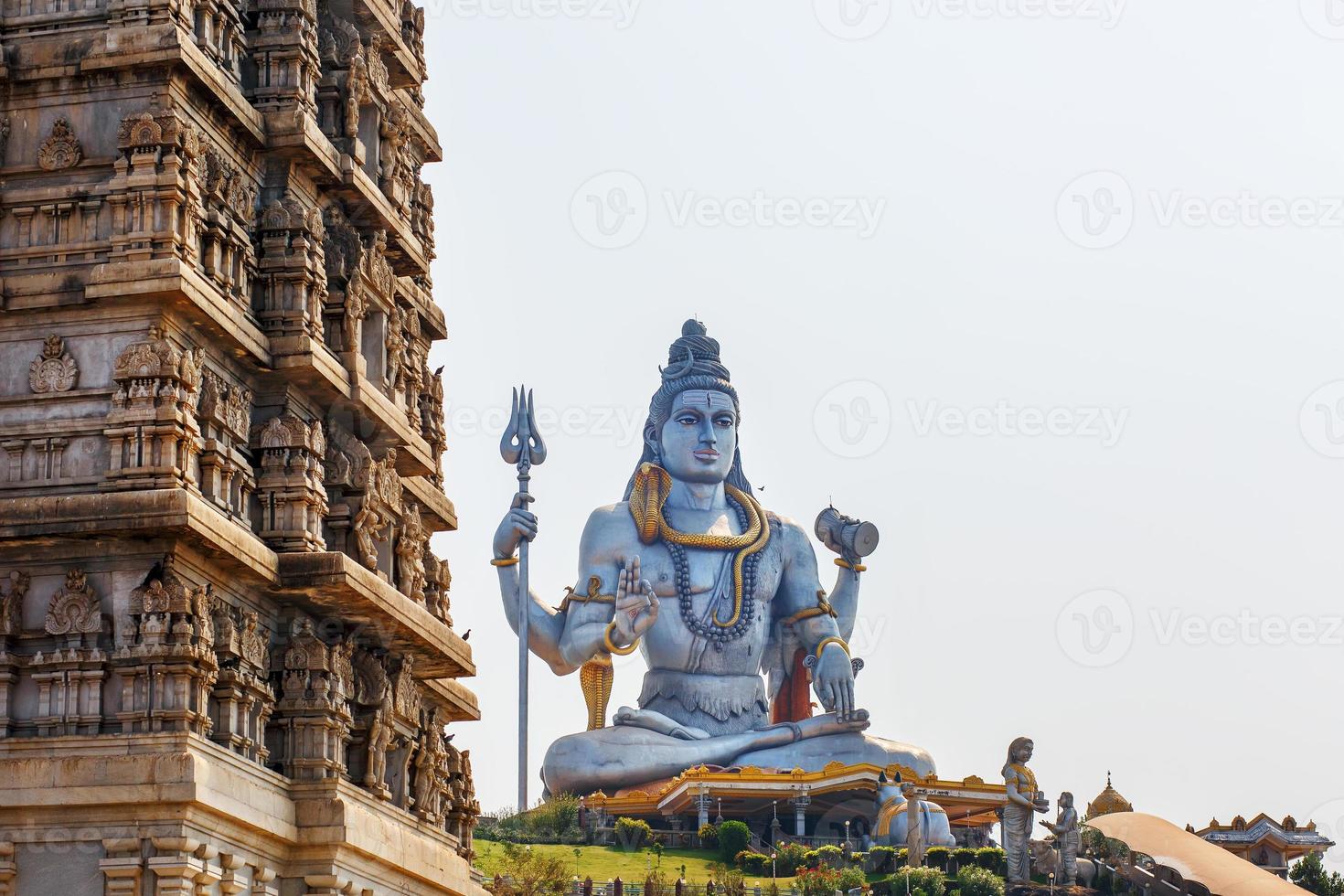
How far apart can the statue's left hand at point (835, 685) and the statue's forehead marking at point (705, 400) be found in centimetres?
743

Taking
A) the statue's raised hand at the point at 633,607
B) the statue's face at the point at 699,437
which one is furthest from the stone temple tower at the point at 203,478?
the statue's face at the point at 699,437

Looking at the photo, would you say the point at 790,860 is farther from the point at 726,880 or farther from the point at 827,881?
the point at 827,881

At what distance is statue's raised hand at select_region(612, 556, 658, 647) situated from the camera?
61500 millimetres

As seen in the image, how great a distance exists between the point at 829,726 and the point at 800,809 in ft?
10.7

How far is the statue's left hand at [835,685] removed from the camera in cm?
6431

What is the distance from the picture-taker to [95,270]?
19859mm

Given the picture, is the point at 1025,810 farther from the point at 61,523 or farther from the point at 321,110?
the point at 61,523

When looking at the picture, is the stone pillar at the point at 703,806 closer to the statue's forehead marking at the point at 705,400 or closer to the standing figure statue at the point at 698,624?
the standing figure statue at the point at 698,624

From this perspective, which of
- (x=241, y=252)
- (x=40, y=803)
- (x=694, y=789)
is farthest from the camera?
(x=694, y=789)

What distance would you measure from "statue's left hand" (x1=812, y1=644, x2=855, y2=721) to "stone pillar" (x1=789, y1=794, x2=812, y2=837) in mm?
3101

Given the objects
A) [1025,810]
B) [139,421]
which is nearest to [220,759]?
[139,421]

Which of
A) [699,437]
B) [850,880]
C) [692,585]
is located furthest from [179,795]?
[699,437]

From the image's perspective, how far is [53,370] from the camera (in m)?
20.0

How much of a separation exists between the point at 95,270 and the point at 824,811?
45236 millimetres
